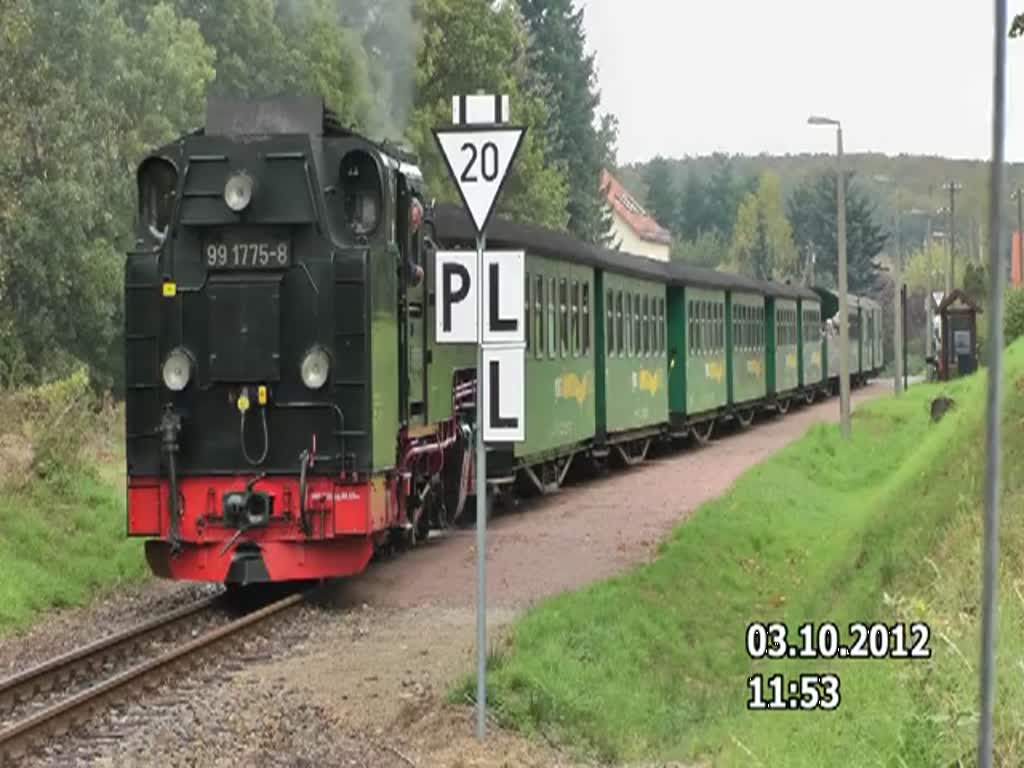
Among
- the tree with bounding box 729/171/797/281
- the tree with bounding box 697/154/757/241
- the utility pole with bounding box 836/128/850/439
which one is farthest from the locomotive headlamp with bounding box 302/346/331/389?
the tree with bounding box 697/154/757/241

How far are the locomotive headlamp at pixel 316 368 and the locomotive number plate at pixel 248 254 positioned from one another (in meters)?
0.77

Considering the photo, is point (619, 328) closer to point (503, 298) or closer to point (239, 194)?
point (239, 194)

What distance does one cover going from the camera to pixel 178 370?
1348 centimetres

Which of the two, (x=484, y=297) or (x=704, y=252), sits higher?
(x=704, y=252)

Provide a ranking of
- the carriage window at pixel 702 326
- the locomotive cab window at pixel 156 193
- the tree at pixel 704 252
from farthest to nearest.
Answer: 1. the tree at pixel 704 252
2. the carriage window at pixel 702 326
3. the locomotive cab window at pixel 156 193

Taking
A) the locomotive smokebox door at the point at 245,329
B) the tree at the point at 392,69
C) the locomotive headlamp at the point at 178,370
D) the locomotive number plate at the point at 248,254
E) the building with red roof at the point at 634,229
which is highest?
the tree at the point at 392,69

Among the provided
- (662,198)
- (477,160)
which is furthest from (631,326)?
(662,198)

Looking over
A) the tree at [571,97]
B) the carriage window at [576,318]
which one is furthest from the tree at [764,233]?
the carriage window at [576,318]

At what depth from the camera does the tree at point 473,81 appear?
183 ft

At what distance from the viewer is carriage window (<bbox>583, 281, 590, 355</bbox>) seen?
24.5m

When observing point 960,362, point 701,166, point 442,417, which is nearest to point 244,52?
point 960,362

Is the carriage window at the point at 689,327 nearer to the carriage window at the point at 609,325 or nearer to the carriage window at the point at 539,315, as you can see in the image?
the carriage window at the point at 609,325

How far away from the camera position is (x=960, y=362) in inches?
1868

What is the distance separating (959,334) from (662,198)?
9954cm
